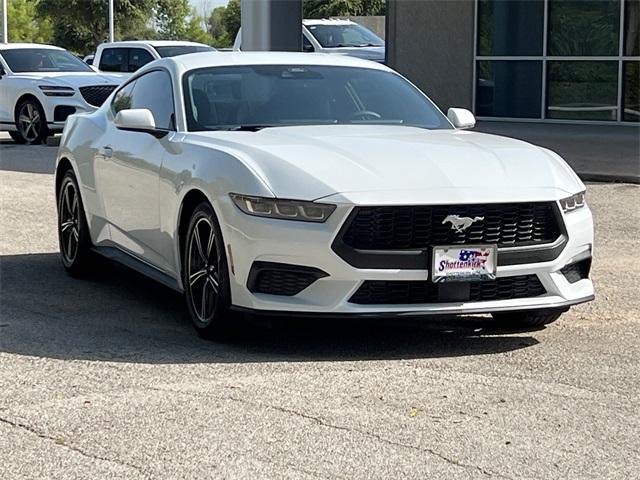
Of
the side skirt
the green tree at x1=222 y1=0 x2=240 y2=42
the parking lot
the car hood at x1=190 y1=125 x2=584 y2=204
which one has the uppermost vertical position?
the green tree at x1=222 y1=0 x2=240 y2=42

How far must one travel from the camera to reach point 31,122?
69.2 feet

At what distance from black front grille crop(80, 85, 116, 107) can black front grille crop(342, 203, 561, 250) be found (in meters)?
15.0

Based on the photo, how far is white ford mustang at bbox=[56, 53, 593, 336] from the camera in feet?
21.1

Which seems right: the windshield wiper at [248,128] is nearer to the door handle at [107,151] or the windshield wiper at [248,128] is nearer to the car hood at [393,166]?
the car hood at [393,166]

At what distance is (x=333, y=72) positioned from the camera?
8.22 m

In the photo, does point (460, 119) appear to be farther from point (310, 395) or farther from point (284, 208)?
point (310, 395)

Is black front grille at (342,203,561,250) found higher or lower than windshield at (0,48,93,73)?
lower

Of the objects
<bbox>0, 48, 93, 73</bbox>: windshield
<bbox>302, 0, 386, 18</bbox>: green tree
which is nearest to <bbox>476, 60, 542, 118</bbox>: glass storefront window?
<bbox>0, 48, 93, 73</bbox>: windshield

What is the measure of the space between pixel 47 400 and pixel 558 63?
17.0 meters

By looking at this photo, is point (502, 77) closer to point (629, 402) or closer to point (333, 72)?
point (333, 72)

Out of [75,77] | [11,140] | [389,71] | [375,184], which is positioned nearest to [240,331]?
[375,184]

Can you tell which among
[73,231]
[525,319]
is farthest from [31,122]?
[525,319]

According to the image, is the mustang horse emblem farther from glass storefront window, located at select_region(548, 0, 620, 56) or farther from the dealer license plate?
glass storefront window, located at select_region(548, 0, 620, 56)

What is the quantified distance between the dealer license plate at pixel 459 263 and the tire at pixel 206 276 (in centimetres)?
105
